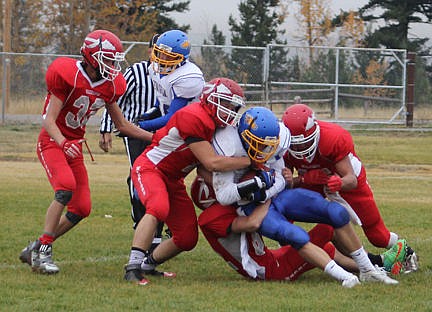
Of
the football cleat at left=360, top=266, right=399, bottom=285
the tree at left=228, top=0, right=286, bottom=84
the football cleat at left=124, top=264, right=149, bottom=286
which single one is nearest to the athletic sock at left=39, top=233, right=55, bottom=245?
the football cleat at left=124, top=264, right=149, bottom=286

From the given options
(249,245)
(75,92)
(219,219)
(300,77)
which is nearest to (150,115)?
(75,92)

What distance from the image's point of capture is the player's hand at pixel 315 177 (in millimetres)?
6043

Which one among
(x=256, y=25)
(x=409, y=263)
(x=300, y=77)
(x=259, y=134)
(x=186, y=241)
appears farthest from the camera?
(x=256, y=25)

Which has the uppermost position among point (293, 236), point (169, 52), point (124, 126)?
point (169, 52)

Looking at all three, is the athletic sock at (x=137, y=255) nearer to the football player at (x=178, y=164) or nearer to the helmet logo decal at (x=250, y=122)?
the football player at (x=178, y=164)

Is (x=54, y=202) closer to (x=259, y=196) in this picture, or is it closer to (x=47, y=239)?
(x=47, y=239)

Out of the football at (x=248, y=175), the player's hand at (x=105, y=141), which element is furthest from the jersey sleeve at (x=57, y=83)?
the football at (x=248, y=175)

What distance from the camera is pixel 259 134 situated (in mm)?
5695

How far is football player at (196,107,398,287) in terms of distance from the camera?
18.7 feet

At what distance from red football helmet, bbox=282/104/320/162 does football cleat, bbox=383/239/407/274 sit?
965mm

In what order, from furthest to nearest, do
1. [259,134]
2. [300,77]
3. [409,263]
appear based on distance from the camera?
[300,77] → [409,263] → [259,134]

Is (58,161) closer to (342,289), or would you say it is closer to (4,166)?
(342,289)

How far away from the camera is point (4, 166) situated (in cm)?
1459

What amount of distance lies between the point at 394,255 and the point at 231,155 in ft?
4.72
